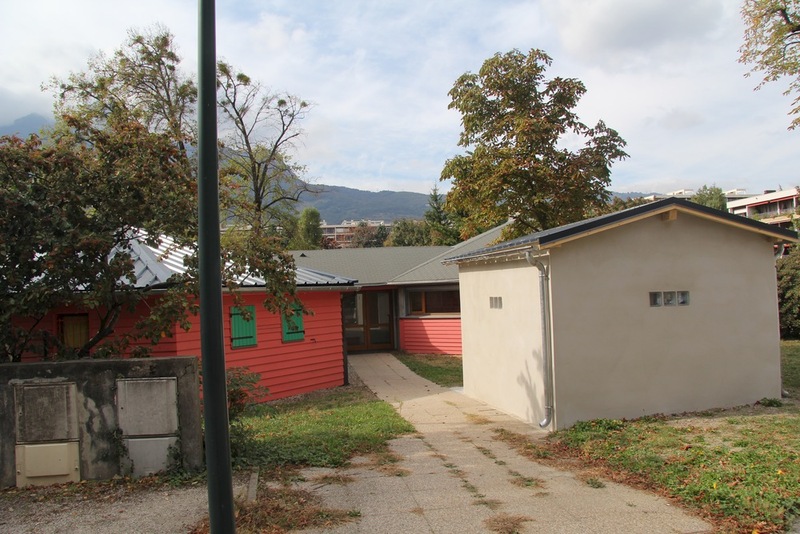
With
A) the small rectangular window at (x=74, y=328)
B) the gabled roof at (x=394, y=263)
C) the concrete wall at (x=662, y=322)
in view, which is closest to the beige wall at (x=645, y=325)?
the concrete wall at (x=662, y=322)

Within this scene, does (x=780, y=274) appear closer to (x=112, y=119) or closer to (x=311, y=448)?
(x=311, y=448)

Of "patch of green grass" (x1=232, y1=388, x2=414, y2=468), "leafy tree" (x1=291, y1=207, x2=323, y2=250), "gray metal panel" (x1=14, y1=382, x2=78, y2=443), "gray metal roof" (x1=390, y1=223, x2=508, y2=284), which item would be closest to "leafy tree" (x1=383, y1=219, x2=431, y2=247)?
"leafy tree" (x1=291, y1=207, x2=323, y2=250)

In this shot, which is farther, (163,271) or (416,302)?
(416,302)

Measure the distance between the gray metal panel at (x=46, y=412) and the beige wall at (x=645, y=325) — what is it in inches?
258

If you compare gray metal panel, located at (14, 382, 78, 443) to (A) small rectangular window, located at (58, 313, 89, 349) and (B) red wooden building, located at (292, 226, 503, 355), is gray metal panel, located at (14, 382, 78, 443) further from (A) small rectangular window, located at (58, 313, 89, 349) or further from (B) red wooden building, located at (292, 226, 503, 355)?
(B) red wooden building, located at (292, 226, 503, 355)

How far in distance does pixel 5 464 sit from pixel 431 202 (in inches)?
1711

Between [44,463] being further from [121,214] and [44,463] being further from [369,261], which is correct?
[369,261]

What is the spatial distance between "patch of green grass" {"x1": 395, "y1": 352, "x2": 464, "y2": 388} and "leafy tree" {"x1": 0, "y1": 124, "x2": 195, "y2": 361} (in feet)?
28.9

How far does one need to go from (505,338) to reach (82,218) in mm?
7148

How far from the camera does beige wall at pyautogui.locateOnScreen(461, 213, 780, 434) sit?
939 centimetres

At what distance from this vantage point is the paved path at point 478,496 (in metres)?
5.27

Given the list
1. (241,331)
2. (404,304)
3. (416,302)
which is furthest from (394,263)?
(241,331)

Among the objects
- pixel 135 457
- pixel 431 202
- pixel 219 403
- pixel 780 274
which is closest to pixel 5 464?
pixel 135 457

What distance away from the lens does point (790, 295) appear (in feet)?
69.9
